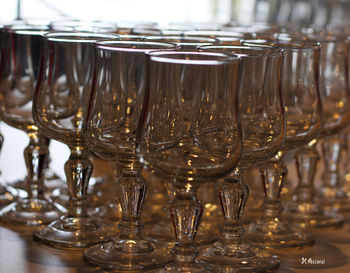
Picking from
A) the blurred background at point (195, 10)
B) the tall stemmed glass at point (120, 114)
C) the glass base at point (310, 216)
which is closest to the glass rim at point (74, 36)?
the tall stemmed glass at point (120, 114)

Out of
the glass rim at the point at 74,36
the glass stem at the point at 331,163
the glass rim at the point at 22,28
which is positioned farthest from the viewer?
the glass stem at the point at 331,163

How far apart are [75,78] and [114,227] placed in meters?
0.21

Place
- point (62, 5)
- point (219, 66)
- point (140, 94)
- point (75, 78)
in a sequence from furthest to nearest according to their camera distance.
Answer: point (62, 5) < point (75, 78) < point (140, 94) < point (219, 66)

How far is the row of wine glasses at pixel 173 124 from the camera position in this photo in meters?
0.80

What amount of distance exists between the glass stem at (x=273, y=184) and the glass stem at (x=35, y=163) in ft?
1.10

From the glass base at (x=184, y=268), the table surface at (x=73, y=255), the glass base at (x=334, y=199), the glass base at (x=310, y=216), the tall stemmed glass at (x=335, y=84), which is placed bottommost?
the glass base at (x=334, y=199)

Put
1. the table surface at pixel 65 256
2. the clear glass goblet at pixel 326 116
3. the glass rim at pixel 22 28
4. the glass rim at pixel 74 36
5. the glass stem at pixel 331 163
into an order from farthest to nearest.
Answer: the glass stem at pixel 331 163 < the clear glass goblet at pixel 326 116 < the glass rim at pixel 22 28 < the glass rim at pixel 74 36 < the table surface at pixel 65 256

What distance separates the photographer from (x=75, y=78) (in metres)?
1.02

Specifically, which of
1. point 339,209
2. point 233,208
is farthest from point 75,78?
point 339,209

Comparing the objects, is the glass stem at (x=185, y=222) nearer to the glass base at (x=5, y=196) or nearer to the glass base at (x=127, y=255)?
the glass base at (x=127, y=255)

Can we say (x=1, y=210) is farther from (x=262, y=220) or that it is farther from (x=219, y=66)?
(x=219, y=66)

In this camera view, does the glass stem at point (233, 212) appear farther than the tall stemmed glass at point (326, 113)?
No

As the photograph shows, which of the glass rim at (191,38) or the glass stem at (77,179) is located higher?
the glass rim at (191,38)

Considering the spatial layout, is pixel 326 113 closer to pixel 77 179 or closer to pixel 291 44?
pixel 291 44
